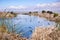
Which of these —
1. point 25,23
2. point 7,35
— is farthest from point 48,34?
point 7,35

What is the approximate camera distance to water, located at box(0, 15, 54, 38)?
214 centimetres

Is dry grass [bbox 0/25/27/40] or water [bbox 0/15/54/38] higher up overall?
water [bbox 0/15/54/38]

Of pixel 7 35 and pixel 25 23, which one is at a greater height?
pixel 25 23

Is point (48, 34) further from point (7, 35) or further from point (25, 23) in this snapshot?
point (7, 35)

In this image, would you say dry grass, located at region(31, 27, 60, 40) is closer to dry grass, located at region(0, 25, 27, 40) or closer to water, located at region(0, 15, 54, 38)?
water, located at region(0, 15, 54, 38)

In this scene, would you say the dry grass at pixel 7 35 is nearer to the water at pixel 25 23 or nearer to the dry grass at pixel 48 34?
the water at pixel 25 23

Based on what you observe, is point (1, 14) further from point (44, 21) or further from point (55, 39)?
point (55, 39)

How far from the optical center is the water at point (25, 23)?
2137mm

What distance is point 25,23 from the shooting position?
215 cm

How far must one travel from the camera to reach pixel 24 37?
214cm

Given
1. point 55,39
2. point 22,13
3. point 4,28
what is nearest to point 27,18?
point 22,13

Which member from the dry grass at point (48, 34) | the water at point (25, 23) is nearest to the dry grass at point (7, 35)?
the water at point (25, 23)

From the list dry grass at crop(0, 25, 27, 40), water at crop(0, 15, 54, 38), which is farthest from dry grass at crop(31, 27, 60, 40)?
dry grass at crop(0, 25, 27, 40)

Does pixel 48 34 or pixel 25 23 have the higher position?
pixel 25 23
